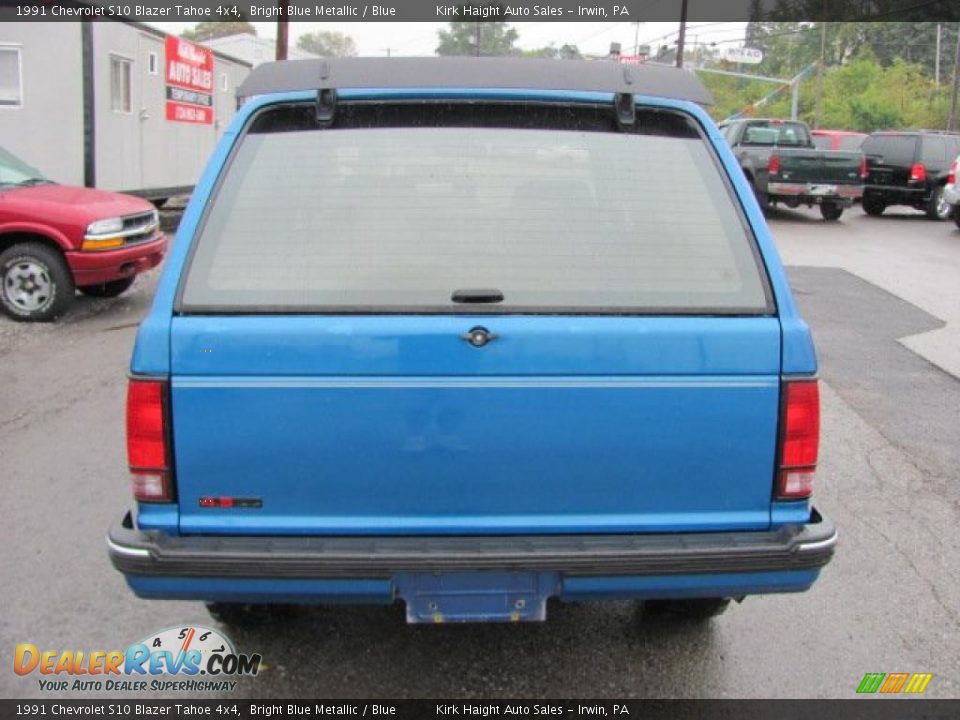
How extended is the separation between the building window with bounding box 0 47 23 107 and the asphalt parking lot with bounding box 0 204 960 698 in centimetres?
706

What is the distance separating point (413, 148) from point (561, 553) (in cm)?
130

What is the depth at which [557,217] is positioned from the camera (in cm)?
268

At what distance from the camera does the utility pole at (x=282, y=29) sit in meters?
19.6

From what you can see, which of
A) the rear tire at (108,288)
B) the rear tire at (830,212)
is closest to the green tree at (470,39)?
the rear tire at (830,212)

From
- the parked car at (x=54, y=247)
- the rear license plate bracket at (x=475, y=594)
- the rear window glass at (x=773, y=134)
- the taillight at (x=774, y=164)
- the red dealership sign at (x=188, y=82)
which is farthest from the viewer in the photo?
the rear window glass at (x=773, y=134)

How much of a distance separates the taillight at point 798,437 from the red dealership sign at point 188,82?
1504cm

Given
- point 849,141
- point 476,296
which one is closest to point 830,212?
point 849,141

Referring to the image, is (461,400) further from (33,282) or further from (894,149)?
(894,149)

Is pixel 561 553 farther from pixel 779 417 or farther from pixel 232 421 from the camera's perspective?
pixel 232 421

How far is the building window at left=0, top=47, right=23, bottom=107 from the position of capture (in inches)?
467

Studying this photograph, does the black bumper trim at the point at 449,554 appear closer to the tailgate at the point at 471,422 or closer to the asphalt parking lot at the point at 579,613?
the tailgate at the point at 471,422

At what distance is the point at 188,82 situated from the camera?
16375 millimetres

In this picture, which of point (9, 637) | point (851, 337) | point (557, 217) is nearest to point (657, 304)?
point (557, 217)

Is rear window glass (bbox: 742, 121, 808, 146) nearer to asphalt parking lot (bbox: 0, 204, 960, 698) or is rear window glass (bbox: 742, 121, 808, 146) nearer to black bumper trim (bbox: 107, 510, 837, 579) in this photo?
asphalt parking lot (bbox: 0, 204, 960, 698)
